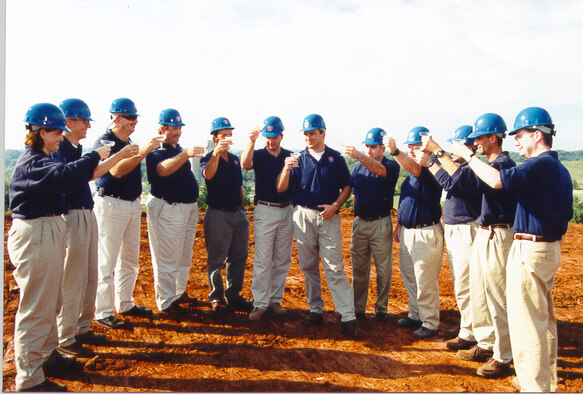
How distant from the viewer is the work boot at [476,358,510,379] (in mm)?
4332

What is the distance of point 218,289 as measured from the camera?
20.1 feet

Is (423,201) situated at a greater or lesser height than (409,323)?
greater

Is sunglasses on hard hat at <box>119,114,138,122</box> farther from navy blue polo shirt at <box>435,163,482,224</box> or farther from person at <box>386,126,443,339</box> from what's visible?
navy blue polo shirt at <box>435,163,482,224</box>

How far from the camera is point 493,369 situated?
4.35 metres

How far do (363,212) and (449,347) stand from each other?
206cm

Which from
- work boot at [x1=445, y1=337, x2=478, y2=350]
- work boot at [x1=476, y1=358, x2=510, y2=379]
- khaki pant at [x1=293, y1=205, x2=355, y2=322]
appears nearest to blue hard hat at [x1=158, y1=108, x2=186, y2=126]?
khaki pant at [x1=293, y1=205, x2=355, y2=322]

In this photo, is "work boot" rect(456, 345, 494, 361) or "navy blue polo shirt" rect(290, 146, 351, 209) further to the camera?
"navy blue polo shirt" rect(290, 146, 351, 209)

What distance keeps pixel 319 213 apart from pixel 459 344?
7.96 ft

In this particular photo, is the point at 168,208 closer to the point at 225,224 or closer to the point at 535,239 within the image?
the point at 225,224

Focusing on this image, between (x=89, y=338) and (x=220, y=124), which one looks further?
(x=220, y=124)

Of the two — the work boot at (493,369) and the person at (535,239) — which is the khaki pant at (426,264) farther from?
the person at (535,239)

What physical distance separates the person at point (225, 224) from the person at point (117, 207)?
0.99m

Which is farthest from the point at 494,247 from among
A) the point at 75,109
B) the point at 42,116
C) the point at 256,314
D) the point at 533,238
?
the point at 75,109

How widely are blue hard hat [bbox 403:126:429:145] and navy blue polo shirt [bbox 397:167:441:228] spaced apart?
45cm
